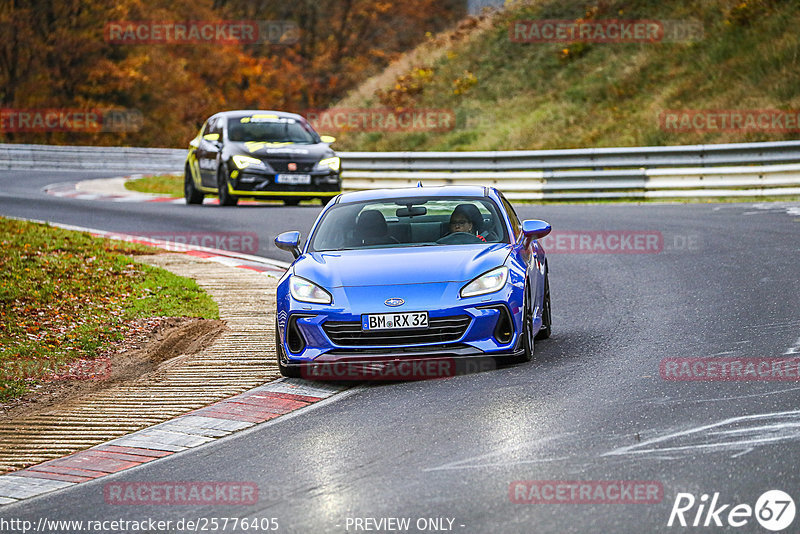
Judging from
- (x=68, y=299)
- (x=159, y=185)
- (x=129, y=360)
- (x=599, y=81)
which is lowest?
(x=129, y=360)

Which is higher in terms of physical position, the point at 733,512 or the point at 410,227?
the point at 410,227

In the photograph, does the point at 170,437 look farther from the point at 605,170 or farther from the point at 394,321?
the point at 605,170

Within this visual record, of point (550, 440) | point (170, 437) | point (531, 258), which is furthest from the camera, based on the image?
point (531, 258)

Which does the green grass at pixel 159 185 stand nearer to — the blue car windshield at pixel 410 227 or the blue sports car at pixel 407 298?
the blue car windshield at pixel 410 227

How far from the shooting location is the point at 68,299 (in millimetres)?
12680

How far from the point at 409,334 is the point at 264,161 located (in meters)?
14.8

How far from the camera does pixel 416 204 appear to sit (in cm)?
1028

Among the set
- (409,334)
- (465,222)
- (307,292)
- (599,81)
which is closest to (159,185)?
(599,81)

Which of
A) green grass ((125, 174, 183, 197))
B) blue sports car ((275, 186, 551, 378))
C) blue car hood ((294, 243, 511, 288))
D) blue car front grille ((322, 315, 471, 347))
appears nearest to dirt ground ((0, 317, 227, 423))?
blue sports car ((275, 186, 551, 378))

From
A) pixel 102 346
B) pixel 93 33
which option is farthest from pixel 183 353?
pixel 93 33

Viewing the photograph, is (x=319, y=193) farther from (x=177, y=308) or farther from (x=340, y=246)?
(x=340, y=246)

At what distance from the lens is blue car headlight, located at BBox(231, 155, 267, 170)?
75.8ft

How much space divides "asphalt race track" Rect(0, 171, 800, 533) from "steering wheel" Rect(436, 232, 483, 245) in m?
1.03

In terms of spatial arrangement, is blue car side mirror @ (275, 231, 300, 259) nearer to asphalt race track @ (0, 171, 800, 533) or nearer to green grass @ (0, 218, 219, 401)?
asphalt race track @ (0, 171, 800, 533)
